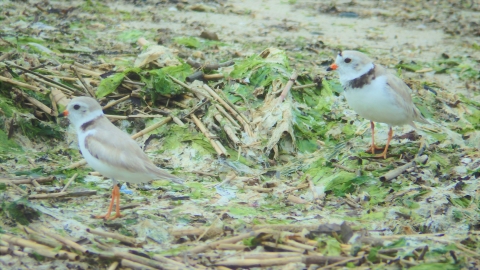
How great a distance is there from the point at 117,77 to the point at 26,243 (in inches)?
130

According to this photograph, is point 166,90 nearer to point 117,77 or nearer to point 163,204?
point 117,77

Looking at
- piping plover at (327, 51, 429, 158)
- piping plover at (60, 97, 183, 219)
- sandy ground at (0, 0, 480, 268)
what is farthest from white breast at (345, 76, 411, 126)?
piping plover at (60, 97, 183, 219)

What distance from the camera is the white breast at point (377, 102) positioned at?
6777mm

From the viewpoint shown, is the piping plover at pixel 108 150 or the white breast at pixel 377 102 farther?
the white breast at pixel 377 102

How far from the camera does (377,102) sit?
22.2 feet

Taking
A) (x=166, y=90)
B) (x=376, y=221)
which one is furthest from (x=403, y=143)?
(x=166, y=90)

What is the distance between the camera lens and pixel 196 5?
39.8 ft

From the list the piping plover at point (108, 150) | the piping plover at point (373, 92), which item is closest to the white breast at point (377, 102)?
the piping plover at point (373, 92)

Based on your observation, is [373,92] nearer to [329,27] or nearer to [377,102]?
[377,102]

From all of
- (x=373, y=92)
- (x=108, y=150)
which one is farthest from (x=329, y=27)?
(x=108, y=150)

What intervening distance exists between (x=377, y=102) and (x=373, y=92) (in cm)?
11

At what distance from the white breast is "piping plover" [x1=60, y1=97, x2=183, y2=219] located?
7.26 feet

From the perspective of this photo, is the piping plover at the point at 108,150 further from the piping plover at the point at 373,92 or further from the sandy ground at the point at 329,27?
the sandy ground at the point at 329,27

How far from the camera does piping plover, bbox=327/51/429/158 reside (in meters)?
6.79
